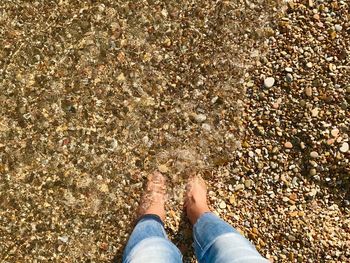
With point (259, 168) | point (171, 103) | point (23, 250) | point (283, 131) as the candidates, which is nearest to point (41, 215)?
point (23, 250)

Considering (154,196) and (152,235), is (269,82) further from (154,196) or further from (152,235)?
(152,235)

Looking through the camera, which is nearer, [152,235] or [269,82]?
[152,235]

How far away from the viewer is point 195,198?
10.7 feet

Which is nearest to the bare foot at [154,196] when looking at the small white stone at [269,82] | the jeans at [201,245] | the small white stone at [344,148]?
the jeans at [201,245]

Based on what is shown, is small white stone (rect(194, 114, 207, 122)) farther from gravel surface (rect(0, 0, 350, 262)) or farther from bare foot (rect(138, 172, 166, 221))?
bare foot (rect(138, 172, 166, 221))

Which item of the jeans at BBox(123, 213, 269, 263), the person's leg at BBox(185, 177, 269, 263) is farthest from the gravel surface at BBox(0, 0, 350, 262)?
the jeans at BBox(123, 213, 269, 263)

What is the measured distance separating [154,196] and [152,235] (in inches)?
14.7

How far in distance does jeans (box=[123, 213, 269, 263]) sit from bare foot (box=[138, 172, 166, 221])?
4.3 inches

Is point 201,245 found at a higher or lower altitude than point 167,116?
lower

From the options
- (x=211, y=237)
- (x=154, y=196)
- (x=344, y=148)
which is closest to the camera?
(x=211, y=237)

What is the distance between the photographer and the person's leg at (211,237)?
2.71 meters

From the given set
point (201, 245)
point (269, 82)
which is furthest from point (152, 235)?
point (269, 82)

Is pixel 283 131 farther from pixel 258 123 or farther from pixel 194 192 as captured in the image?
pixel 194 192

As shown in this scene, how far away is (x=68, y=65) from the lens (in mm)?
3432
